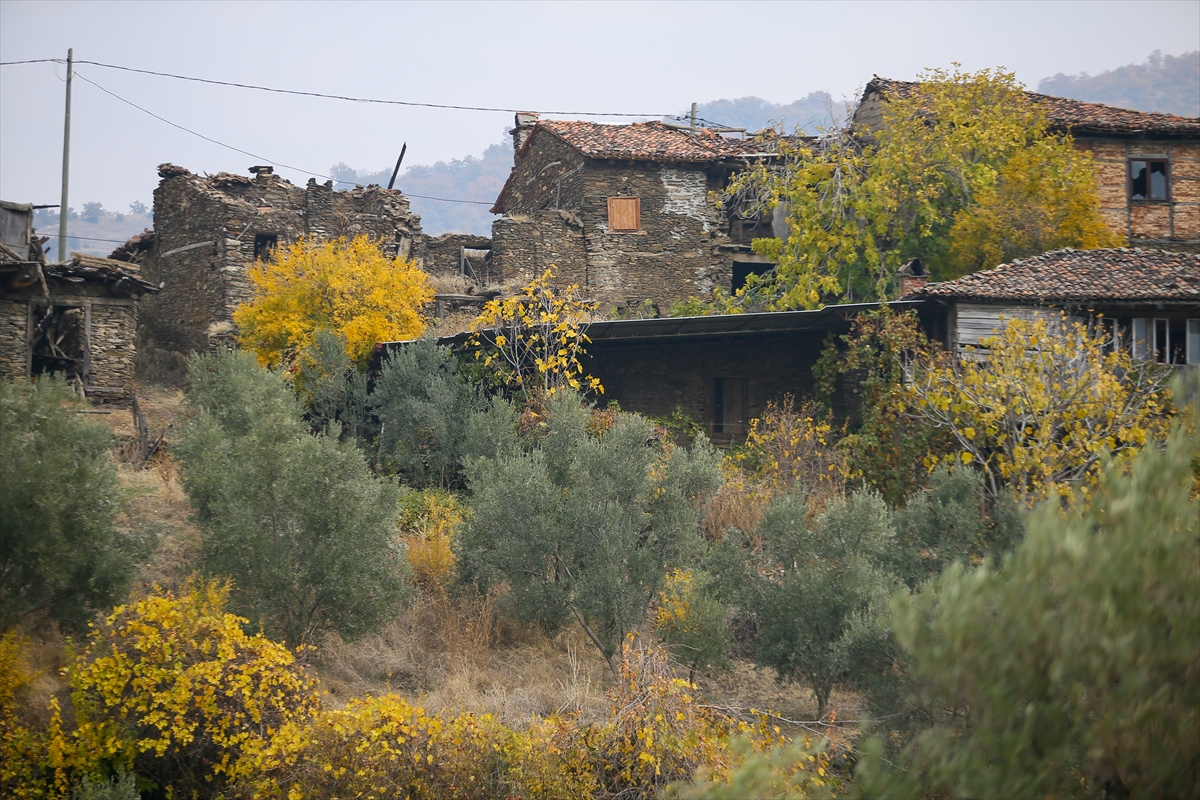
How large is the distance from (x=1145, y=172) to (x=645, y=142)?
12797 millimetres

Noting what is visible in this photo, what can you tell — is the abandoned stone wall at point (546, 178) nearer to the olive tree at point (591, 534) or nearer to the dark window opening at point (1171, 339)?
the dark window opening at point (1171, 339)

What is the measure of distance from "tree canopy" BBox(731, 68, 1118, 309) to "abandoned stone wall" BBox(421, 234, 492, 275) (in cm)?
794

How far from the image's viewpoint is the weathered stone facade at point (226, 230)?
23.0 m

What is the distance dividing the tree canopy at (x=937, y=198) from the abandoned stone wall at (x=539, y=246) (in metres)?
4.80

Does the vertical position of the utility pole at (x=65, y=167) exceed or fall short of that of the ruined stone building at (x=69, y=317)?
it exceeds it

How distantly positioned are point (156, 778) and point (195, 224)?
1776 cm

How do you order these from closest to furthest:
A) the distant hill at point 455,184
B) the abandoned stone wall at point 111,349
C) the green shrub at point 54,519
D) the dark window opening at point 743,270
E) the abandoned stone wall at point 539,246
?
the green shrub at point 54,519 → the abandoned stone wall at point 111,349 → the abandoned stone wall at point 539,246 → the dark window opening at point 743,270 → the distant hill at point 455,184

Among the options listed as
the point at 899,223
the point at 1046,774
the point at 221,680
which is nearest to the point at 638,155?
the point at 899,223

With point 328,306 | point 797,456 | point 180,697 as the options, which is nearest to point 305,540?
point 180,697

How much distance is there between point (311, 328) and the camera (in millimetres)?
19453

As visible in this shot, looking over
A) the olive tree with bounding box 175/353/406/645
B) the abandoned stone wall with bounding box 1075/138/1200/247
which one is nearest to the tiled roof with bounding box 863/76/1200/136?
the abandoned stone wall with bounding box 1075/138/1200/247

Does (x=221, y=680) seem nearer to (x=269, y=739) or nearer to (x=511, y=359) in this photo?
(x=269, y=739)

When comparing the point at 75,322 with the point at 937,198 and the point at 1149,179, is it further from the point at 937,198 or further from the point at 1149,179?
the point at 1149,179

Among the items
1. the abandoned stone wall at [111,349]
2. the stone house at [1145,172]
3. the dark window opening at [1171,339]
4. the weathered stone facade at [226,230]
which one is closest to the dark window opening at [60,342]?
the abandoned stone wall at [111,349]
